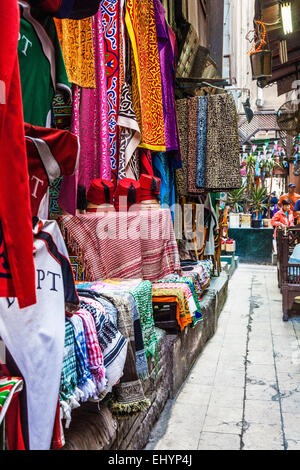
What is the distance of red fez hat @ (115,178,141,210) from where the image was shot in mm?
3244

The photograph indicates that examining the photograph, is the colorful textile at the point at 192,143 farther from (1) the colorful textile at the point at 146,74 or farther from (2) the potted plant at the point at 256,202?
(2) the potted plant at the point at 256,202

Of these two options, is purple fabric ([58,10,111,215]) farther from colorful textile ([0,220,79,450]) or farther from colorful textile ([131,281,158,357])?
colorful textile ([0,220,79,450])

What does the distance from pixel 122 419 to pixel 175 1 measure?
16.8 ft

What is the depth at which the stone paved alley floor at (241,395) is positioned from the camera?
286cm

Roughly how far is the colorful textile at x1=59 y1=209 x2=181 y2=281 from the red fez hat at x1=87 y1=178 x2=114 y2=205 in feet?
0.42

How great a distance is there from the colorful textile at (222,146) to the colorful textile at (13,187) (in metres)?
3.59

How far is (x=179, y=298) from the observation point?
3531mm

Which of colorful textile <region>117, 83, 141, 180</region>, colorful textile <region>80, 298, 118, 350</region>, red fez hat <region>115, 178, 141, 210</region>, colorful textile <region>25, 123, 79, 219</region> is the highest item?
colorful textile <region>117, 83, 141, 180</region>

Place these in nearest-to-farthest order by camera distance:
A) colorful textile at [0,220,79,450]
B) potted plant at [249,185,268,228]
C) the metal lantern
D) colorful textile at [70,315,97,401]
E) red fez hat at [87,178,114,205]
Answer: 1. colorful textile at [0,220,79,450]
2. colorful textile at [70,315,97,401]
3. red fez hat at [87,178,114,205]
4. the metal lantern
5. potted plant at [249,185,268,228]

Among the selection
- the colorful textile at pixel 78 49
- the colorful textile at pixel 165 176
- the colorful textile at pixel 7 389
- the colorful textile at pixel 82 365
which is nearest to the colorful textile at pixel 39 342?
the colorful textile at pixel 7 389

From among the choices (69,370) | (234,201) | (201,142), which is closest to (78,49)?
(69,370)

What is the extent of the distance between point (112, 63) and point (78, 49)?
60 cm

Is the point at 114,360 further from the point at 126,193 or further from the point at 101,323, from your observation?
the point at 126,193

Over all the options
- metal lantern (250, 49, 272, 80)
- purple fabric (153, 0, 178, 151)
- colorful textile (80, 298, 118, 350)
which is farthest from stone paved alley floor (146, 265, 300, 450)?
metal lantern (250, 49, 272, 80)
